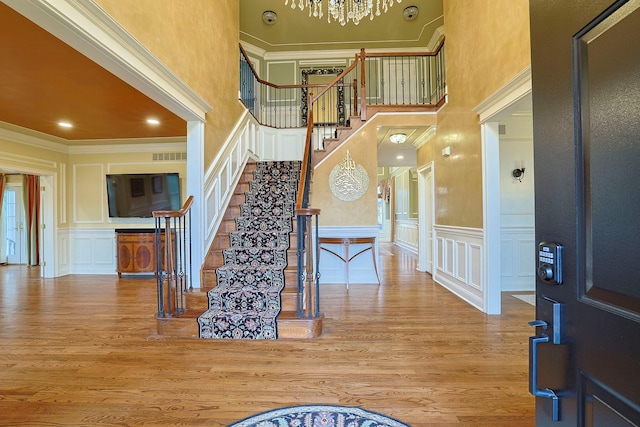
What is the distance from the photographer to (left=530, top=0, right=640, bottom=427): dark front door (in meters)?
0.55

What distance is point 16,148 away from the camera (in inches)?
202

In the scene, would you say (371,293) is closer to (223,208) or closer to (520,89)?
(223,208)

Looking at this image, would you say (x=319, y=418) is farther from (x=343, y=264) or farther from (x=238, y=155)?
(x=238, y=155)

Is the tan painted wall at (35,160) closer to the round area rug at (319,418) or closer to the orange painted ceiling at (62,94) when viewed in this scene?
the orange painted ceiling at (62,94)

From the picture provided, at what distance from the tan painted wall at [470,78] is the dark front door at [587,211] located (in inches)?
99.2

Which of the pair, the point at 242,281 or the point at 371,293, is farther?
the point at 371,293

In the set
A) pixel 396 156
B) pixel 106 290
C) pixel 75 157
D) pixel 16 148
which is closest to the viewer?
pixel 106 290

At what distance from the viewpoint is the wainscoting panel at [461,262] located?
3.66 m

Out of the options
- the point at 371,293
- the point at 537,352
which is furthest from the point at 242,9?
the point at 537,352

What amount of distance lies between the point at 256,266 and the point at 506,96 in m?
3.18

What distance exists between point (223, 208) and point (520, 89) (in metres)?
3.67

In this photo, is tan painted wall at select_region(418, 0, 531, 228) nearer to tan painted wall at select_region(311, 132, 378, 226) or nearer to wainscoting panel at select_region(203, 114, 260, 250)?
tan painted wall at select_region(311, 132, 378, 226)

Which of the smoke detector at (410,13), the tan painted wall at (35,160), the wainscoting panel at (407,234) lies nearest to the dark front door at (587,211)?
the smoke detector at (410,13)

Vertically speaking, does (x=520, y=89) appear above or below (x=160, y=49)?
below
